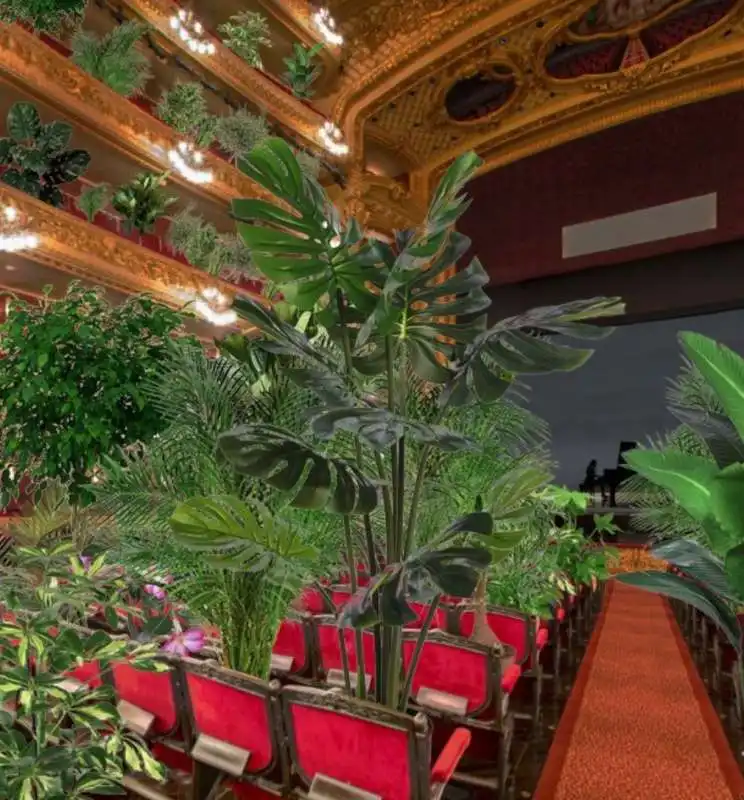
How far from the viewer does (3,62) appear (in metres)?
7.71

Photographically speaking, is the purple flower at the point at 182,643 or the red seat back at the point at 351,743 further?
the purple flower at the point at 182,643

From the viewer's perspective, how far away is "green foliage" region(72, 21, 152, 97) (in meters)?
8.95

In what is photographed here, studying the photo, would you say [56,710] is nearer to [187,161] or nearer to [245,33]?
[187,161]

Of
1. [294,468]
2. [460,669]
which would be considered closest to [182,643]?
[294,468]

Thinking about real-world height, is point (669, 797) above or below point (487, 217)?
below

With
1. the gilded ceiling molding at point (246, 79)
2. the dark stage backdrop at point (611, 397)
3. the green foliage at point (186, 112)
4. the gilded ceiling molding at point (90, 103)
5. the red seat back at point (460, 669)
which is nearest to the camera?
the red seat back at point (460, 669)

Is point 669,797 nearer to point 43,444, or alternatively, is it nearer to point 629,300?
point 43,444

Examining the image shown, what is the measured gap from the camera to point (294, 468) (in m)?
1.34

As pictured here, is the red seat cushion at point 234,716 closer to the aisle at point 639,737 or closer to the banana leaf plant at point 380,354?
the banana leaf plant at point 380,354

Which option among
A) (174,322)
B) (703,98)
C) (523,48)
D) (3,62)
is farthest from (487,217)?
(174,322)

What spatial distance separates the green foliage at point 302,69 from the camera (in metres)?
11.5

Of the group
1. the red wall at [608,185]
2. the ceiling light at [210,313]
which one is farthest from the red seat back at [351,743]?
the red wall at [608,185]

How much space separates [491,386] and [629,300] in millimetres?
10419

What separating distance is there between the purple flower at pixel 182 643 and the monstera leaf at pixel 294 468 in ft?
2.75
